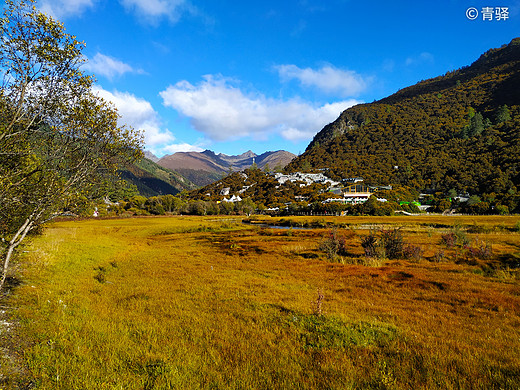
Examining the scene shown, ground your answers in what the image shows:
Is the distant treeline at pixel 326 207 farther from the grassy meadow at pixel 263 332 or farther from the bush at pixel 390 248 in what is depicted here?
the grassy meadow at pixel 263 332

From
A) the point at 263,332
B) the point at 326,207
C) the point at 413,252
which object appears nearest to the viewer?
the point at 263,332

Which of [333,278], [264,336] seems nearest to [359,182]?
[333,278]

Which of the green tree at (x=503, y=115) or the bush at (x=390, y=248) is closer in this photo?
A: the bush at (x=390, y=248)

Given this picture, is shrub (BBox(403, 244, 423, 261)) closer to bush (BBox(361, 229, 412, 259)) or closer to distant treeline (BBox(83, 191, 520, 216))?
bush (BBox(361, 229, 412, 259))

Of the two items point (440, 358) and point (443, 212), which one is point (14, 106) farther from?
point (443, 212)

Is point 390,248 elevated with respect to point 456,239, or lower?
elevated

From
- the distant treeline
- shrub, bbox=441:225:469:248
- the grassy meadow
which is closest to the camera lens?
the grassy meadow

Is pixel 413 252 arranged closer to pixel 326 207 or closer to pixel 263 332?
pixel 263 332

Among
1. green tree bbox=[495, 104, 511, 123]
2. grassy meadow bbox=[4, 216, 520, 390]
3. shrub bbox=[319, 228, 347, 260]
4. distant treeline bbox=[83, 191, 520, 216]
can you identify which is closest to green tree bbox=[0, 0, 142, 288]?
grassy meadow bbox=[4, 216, 520, 390]

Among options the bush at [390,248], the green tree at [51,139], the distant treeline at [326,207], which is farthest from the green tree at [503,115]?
the green tree at [51,139]

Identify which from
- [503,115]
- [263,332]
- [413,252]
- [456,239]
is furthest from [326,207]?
[503,115]

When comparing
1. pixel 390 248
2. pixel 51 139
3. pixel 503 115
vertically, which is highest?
pixel 503 115

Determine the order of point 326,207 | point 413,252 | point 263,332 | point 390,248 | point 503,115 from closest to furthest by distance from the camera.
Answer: point 263,332 → point 413,252 → point 390,248 → point 326,207 → point 503,115

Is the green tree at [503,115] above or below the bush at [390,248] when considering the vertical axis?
above
